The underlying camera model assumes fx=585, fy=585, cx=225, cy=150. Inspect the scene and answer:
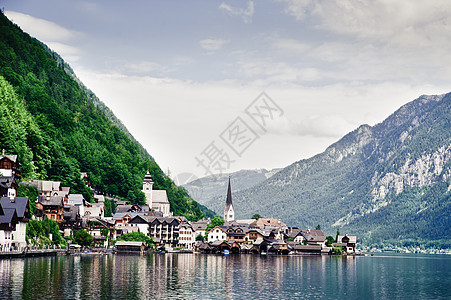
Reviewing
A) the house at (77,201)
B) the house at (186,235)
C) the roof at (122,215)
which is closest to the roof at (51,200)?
the house at (77,201)

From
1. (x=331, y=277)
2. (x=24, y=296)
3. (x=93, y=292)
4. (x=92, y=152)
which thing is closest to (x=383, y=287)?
(x=331, y=277)

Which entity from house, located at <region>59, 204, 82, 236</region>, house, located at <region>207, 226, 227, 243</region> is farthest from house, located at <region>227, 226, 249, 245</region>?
house, located at <region>59, 204, 82, 236</region>

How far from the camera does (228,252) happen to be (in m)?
159

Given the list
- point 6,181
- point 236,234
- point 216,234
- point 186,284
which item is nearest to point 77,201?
point 6,181

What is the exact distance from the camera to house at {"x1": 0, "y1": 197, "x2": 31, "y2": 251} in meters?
87.5

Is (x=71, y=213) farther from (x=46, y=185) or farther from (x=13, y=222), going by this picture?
(x=13, y=222)

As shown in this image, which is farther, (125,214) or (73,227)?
(125,214)

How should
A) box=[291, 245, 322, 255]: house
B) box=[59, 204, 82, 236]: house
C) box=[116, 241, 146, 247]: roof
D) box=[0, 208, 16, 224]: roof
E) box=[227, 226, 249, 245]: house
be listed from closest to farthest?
box=[0, 208, 16, 224]: roof, box=[59, 204, 82, 236]: house, box=[116, 241, 146, 247]: roof, box=[227, 226, 249, 245]: house, box=[291, 245, 322, 255]: house

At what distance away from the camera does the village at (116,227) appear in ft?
306

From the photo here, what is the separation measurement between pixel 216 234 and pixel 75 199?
5933 centimetres

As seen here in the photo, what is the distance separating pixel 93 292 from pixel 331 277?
42106mm

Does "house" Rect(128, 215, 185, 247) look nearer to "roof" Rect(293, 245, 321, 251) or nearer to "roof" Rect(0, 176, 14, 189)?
"roof" Rect(293, 245, 321, 251)

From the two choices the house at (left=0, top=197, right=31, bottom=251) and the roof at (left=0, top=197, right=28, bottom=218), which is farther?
the roof at (left=0, top=197, right=28, bottom=218)

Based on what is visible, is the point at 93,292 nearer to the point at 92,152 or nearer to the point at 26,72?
the point at 92,152
